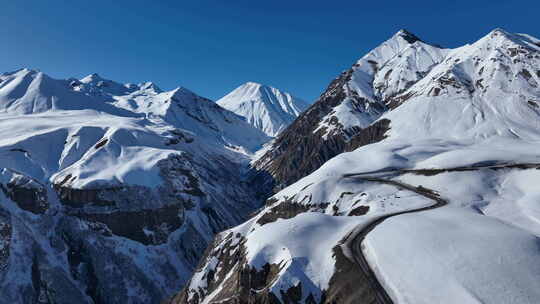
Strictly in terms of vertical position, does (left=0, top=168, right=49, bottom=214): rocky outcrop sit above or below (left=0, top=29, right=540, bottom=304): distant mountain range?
above

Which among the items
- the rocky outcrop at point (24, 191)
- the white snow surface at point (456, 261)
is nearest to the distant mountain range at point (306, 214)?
the white snow surface at point (456, 261)

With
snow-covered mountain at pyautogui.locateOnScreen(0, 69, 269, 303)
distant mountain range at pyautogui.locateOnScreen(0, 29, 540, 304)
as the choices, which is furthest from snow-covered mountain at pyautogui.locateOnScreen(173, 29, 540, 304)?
snow-covered mountain at pyautogui.locateOnScreen(0, 69, 269, 303)

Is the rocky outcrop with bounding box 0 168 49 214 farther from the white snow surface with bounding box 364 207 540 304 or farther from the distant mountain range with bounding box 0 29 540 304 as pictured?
the white snow surface with bounding box 364 207 540 304

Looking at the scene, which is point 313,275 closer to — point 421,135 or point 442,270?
point 442,270

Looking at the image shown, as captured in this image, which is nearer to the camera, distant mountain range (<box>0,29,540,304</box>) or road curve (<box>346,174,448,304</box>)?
road curve (<box>346,174,448,304</box>)

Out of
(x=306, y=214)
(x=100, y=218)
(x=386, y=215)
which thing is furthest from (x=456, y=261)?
(x=100, y=218)

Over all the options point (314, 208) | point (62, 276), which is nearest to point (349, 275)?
point (314, 208)

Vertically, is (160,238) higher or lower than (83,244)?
lower

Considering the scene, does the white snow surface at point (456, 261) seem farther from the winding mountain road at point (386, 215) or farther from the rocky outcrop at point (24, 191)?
the rocky outcrop at point (24, 191)
